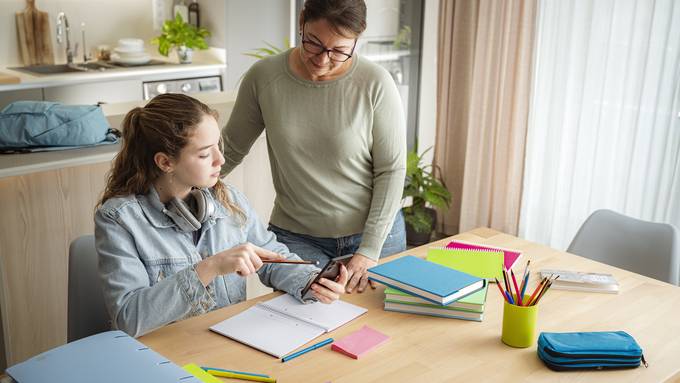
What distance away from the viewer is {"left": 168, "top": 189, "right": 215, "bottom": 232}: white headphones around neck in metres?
1.73

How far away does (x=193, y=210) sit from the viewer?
5.88ft

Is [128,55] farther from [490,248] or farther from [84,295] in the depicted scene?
[490,248]

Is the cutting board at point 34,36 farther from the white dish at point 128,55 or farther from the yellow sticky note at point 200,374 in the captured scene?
the yellow sticky note at point 200,374

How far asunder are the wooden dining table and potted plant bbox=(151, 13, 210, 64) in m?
3.27

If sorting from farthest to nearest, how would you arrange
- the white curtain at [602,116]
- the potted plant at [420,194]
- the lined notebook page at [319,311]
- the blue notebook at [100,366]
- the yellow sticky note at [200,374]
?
the potted plant at [420,194], the white curtain at [602,116], the lined notebook page at [319,311], the yellow sticky note at [200,374], the blue notebook at [100,366]

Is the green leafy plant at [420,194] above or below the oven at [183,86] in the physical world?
below

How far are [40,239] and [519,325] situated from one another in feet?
5.10

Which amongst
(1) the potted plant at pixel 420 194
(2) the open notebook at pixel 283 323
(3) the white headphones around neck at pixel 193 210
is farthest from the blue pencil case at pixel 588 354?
(1) the potted plant at pixel 420 194

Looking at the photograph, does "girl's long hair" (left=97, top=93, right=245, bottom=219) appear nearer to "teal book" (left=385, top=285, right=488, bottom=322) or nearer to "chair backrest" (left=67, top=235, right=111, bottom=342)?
"chair backrest" (left=67, top=235, right=111, bottom=342)

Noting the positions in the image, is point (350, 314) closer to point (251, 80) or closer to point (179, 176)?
point (179, 176)

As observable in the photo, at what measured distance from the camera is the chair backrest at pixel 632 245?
7.66 feet

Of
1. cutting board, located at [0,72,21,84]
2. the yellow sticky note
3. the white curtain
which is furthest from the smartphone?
cutting board, located at [0,72,21,84]

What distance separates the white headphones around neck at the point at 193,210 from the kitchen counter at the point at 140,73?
2.77m

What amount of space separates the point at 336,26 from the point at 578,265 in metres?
0.98
